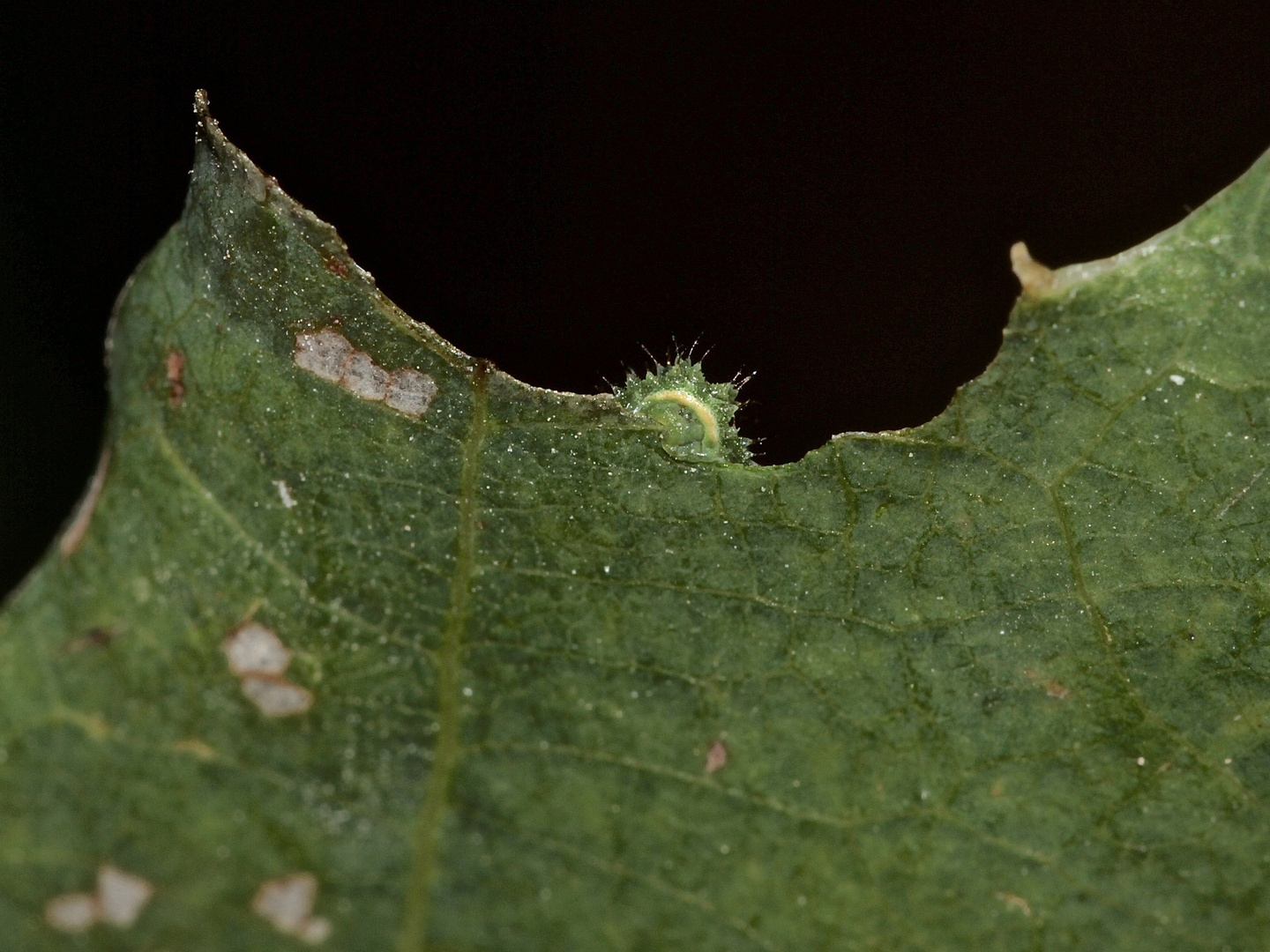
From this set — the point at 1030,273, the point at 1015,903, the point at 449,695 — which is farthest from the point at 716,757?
the point at 1030,273

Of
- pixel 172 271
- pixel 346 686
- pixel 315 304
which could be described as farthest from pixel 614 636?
pixel 172 271

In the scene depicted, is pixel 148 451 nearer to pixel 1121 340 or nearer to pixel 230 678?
pixel 230 678

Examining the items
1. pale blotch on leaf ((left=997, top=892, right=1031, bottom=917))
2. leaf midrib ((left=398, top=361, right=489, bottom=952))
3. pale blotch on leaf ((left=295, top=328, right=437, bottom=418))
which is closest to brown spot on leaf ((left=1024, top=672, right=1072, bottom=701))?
pale blotch on leaf ((left=997, top=892, right=1031, bottom=917))

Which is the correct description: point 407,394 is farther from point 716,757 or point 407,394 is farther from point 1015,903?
point 1015,903

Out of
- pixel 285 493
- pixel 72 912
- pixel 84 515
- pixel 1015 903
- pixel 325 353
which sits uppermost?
pixel 325 353

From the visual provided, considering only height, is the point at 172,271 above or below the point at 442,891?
above

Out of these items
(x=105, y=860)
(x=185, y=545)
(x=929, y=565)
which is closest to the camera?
(x=105, y=860)
